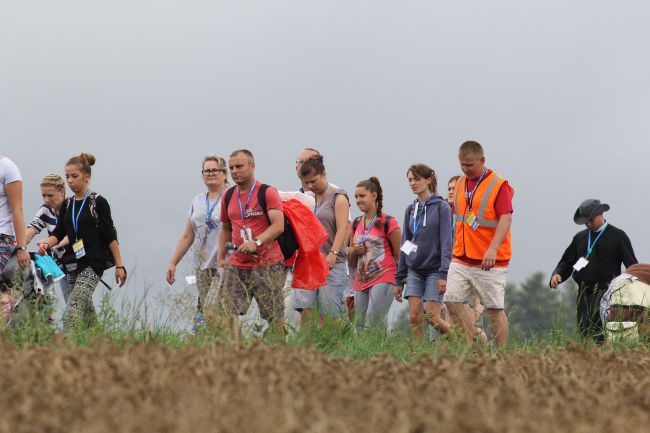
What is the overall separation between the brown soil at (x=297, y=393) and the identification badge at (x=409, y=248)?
5.52m

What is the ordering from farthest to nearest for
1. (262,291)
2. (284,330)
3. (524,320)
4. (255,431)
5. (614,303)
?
(524,320) < (614,303) < (262,291) < (284,330) < (255,431)

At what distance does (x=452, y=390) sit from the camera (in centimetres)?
492

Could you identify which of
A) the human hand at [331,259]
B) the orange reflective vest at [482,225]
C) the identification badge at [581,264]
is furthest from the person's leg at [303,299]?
the identification badge at [581,264]

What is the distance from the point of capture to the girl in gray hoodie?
11.9m

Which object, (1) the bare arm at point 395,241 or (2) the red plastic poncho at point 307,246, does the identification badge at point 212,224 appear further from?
(1) the bare arm at point 395,241

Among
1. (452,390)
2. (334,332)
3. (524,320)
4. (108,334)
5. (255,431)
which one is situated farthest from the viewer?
(524,320)

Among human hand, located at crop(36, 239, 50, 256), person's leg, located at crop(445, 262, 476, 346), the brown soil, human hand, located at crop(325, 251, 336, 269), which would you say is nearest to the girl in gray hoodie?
person's leg, located at crop(445, 262, 476, 346)

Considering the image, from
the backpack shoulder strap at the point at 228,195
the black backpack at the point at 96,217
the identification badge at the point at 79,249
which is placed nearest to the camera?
the backpack shoulder strap at the point at 228,195

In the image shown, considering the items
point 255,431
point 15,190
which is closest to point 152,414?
point 255,431

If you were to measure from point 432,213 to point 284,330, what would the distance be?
4178 millimetres

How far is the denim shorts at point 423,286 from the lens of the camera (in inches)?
469

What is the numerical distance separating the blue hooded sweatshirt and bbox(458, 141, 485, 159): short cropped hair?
113 centimetres

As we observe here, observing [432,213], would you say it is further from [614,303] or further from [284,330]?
[284,330]

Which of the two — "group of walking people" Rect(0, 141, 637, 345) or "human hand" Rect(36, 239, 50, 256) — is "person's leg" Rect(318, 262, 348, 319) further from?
"human hand" Rect(36, 239, 50, 256)
